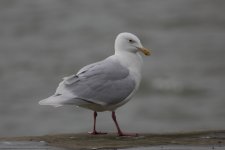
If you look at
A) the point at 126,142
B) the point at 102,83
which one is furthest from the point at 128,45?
the point at 126,142

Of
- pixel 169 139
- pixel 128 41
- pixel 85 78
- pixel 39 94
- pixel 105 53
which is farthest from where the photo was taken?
pixel 105 53

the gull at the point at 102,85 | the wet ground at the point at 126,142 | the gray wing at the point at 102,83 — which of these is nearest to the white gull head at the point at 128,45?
the gull at the point at 102,85

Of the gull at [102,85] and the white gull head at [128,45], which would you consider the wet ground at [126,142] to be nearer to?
the gull at [102,85]

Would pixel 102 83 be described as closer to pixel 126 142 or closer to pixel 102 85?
pixel 102 85

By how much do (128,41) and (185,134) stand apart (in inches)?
50.1

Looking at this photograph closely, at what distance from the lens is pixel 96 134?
25.8ft

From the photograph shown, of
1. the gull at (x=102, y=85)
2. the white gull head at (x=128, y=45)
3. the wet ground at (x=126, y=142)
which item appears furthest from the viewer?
the white gull head at (x=128, y=45)

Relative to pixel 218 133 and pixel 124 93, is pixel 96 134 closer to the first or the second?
pixel 124 93

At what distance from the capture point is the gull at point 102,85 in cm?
781

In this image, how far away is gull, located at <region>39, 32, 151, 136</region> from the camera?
7809 mm

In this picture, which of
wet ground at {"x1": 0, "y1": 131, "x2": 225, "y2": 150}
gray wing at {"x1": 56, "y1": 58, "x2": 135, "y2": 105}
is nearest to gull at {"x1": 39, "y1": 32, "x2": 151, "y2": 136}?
gray wing at {"x1": 56, "y1": 58, "x2": 135, "y2": 105}

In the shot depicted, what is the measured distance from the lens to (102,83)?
8.00 metres

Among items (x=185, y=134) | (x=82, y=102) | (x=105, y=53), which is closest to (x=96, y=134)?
(x=82, y=102)

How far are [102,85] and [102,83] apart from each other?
0.02m
